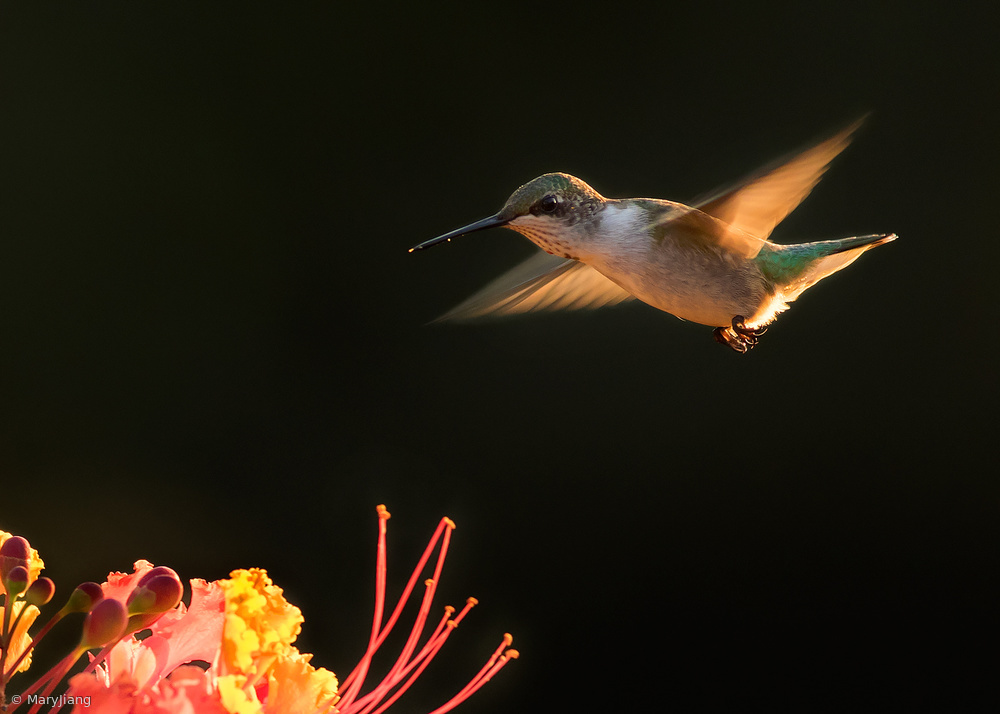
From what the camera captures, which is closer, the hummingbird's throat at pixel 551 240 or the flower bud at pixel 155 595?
the flower bud at pixel 155 595

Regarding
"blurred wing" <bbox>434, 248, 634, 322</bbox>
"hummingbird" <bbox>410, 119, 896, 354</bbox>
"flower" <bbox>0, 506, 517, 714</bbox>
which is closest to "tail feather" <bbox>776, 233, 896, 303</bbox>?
"hummingbird" <bbox>410, 119, 896, 354</bbox>

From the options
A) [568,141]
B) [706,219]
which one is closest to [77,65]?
[568,141]

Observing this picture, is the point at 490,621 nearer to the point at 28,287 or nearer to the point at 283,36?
the point at 28,287

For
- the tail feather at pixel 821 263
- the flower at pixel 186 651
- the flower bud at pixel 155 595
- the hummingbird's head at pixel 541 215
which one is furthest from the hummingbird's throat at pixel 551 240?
the flower bud at pixel 155 595

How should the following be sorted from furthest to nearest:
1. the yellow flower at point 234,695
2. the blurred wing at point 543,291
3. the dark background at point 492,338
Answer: the dark background at point 492,338 < the blurred wing at point 543,291 < the yellow flower at point 234,695

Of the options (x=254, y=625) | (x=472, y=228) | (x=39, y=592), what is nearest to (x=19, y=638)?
(x=39, y=592)

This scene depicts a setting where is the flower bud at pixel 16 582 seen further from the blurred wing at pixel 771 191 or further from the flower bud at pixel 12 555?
the blurred wing at pixel 771 191
